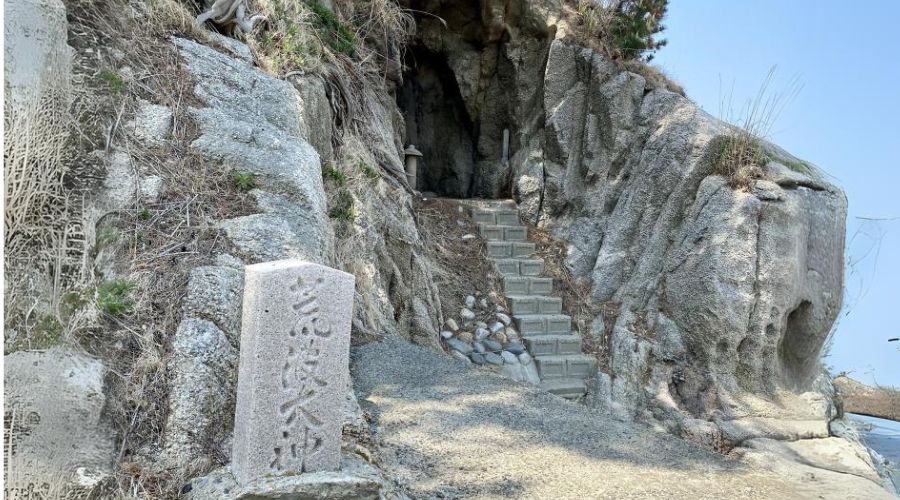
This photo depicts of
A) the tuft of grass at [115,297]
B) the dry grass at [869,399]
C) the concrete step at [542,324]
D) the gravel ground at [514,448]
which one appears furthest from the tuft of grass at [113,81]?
the dry grass at [869,399]

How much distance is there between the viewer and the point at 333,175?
5.68 m

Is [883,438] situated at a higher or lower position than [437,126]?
lower

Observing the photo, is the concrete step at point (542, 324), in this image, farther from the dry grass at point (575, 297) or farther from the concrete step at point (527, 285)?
the concrete step at point (527, 285)

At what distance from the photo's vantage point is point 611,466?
131 inches

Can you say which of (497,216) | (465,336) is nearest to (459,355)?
(465,336)

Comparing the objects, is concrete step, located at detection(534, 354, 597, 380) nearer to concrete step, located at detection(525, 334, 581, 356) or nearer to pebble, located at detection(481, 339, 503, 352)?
concrete step, located at detection(525, 334, 581, 356)

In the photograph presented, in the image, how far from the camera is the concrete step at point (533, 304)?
7.30 m

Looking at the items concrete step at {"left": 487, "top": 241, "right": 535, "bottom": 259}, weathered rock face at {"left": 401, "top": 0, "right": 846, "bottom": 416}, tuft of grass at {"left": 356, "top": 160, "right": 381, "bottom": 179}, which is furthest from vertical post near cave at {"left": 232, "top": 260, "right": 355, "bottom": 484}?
concrete step at {"left": 487, "top": 241, "right": 535, "bottom": 259}

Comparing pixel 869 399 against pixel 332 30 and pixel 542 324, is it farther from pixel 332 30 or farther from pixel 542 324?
pixel 332 30

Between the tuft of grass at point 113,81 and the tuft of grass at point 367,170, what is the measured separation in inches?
103

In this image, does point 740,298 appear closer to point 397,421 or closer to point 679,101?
point 679,101

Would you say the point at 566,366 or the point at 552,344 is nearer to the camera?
the point at 566,366

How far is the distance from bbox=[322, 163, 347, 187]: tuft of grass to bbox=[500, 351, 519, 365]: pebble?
260 cm

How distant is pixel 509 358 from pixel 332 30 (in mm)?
4393
